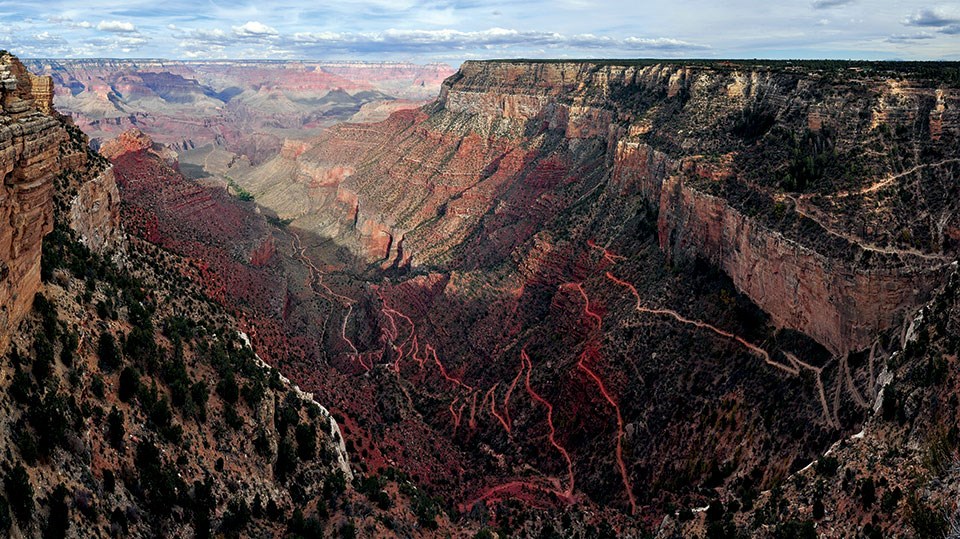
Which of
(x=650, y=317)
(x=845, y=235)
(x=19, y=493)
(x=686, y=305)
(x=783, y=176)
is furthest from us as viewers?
(x=650, y=317)

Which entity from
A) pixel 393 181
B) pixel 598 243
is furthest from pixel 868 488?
pixel 393 181

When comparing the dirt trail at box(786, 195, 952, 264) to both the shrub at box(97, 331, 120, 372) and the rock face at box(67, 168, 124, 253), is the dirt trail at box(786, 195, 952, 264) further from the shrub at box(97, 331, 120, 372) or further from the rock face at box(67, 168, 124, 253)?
the rock face at box(67, 168, 124, 253)

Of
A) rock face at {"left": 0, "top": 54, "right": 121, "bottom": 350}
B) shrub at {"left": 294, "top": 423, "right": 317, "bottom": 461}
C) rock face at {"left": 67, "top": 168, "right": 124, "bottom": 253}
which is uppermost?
rock face at {"left": 0, "top": 54, "right": 121, "bottom": 350}

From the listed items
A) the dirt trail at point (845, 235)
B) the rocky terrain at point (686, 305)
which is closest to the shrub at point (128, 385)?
the rocky terrain at point (686, 305)

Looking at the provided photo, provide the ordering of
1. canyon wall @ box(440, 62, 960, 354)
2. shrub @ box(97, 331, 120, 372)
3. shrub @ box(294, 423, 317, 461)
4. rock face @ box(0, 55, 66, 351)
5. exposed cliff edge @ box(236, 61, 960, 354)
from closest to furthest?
1. rock face @ box(0, 55, 66, 351)
2. shrub @ box(97, 331, 120, 372)
3. shrub @ box(294, 423, 317, 461)
4. canyon wall @ box(440, 62, 960, 354)
5. exposed cliff edge @ box(236, 61, 960, 354)

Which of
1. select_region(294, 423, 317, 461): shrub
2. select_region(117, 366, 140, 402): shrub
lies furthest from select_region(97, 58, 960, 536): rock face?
select_region(117, 366, 140, 402): shrub

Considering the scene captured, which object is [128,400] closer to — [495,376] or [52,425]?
[52,425]

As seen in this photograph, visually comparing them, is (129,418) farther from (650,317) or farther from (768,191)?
(768,191)

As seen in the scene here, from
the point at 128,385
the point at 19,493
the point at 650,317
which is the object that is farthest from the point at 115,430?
the point at 650,317

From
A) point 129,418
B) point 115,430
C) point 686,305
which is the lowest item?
point 686,305
